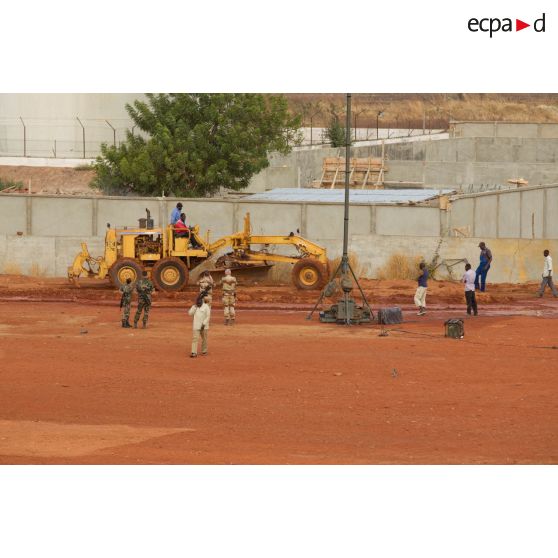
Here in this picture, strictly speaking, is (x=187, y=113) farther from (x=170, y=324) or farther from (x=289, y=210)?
(x=170, y=324)

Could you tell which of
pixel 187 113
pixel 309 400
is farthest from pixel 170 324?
pixel 187 113

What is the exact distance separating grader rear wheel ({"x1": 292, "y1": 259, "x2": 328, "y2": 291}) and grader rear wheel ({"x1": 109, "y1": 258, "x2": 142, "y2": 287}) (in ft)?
16.7

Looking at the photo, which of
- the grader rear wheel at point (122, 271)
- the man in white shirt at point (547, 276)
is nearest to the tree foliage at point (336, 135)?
the man in white shirt at point (547, 276)

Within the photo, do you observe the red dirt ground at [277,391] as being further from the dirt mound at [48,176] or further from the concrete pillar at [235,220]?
the dirt mound at [48,176]

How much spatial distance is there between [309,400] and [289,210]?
23.5 meters

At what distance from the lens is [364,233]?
1671 inches

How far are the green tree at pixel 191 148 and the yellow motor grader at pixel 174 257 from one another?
1682 centimetres

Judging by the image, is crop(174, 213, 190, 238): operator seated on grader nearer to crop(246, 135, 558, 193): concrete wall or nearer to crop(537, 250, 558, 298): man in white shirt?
crop(537, 250, 558, 298): man in white shirt

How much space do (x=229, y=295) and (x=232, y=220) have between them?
14213 mm

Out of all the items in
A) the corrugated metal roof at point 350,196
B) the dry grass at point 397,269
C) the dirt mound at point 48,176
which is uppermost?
the dirt mound at point 48,176

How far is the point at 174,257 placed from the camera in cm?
3662

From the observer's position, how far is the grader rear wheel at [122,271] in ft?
119

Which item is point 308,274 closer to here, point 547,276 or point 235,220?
point 235,220

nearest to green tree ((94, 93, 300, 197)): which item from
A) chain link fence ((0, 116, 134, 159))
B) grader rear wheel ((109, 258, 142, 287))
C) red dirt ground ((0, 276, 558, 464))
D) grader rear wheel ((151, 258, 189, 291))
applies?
grader rear wheel ((109, 258, 142, 287))
